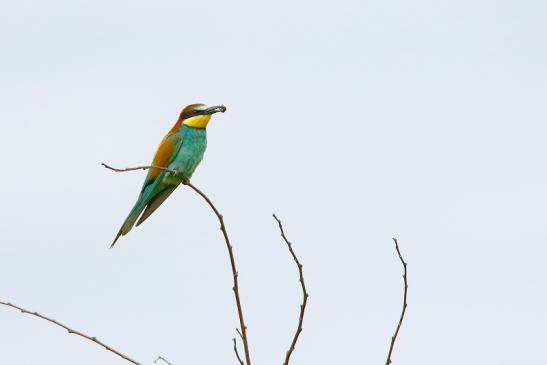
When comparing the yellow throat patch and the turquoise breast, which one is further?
the yellow throat patch

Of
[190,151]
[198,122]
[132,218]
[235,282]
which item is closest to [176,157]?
[190,151]

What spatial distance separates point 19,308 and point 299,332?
80 centimetres

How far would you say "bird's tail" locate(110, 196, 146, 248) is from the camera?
6.31 meters

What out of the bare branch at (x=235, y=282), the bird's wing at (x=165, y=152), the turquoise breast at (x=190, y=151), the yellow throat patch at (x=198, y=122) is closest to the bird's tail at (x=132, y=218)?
the bird's wing at (x=165, y=152)

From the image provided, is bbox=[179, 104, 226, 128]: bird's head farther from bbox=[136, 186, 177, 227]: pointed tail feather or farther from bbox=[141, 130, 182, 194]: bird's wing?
bbox=[136, 186, 177, 227]: pointed tail feather

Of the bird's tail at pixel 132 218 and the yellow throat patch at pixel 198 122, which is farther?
the yellow throat patch at pixel 198 122

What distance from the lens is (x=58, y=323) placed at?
2.87m

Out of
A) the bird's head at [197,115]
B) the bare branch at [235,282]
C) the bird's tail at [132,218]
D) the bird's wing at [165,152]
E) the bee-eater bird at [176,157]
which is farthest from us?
the bird's head at [197,115]

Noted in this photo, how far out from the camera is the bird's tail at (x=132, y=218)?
631cm

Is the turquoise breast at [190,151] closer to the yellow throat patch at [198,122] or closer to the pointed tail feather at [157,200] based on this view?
the yellow throat patch at [198,122]

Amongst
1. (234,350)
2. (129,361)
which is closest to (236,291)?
(234,350)

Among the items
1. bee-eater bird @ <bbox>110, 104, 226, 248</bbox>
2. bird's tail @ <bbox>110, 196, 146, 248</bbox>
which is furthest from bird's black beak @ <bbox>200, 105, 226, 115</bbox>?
bird's tail @ <bbox>110, 196, 146, 248</bbox>

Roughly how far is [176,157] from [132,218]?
654 millimetres

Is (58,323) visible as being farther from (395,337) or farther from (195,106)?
(195,106)
